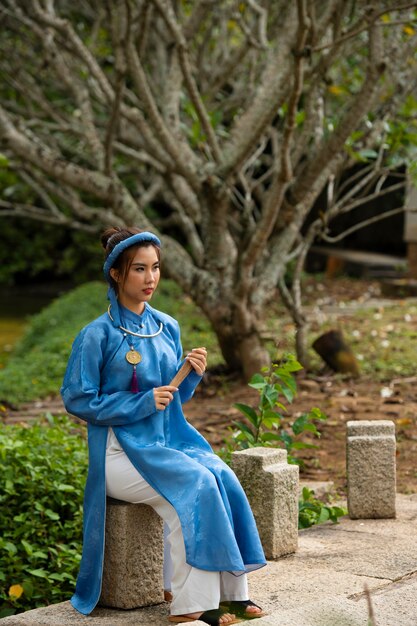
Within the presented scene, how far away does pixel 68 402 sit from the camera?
12.9 feet

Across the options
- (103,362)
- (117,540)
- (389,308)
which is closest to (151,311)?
(103,362)

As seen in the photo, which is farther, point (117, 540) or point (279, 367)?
point (279, 367)

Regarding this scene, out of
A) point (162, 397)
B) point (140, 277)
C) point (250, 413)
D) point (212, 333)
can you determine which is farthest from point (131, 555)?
point (212, 333)

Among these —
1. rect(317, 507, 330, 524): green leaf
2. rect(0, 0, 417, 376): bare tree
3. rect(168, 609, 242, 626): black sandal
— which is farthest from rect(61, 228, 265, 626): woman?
rect(0, 0, 417, 376): bare tree

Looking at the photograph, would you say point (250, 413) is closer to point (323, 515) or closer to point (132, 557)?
point (323, 515)

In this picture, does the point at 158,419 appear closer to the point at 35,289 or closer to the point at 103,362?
the point at 103,362

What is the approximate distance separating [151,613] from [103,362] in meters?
→ 0.95

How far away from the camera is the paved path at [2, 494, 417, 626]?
11.4 feet

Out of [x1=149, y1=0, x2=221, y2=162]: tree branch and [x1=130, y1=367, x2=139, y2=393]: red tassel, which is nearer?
[x1=130, y1=367, x2=139, y2=393]: red tassel

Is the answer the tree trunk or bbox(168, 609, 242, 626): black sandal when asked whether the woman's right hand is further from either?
the tree trunk

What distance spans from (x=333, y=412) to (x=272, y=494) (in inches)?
124

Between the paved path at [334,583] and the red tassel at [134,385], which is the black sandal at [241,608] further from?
the red tassel at [134,385]

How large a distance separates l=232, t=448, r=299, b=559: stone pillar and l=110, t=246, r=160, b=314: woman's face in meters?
0.95

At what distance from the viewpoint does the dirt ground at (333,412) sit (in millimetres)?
6367
